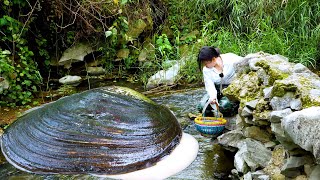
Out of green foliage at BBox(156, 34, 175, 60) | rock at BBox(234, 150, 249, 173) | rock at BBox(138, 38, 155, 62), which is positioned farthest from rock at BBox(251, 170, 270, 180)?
rock at BBox(138, 38, 155, 62)

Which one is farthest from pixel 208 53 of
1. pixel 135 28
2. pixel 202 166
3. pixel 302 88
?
Result: pixel 135 28

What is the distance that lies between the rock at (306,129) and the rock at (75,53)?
5.19 metres

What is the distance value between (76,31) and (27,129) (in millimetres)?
3267

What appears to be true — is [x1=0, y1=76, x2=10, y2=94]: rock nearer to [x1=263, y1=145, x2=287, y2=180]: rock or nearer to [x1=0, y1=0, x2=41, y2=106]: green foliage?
[x1=0, y1=0, x2=41, y2=106]: green foliage

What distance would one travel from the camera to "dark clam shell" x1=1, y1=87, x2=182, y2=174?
11.3ft

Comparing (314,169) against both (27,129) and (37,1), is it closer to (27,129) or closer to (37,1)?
(27,129)

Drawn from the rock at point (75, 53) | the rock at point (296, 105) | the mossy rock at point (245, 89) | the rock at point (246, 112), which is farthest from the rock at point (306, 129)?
the rock at point (75, 53)

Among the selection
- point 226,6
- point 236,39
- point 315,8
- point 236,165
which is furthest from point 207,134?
point 226,6

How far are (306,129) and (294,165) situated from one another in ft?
1.43

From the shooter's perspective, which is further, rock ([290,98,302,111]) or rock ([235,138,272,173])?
rock ([235,138,272,173])

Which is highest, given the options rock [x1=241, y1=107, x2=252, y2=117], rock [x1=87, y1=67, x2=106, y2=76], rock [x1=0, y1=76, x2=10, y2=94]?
rock [x1=241, y1=107, x2=252, y2=117]

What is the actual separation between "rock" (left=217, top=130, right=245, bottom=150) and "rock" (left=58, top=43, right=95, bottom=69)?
A: 3.97 meters

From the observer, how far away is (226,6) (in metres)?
7.85

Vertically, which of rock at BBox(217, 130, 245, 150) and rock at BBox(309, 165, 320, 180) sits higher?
rock at BBox(309, 165, 320, 180)
